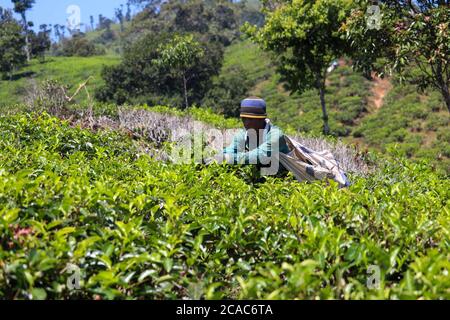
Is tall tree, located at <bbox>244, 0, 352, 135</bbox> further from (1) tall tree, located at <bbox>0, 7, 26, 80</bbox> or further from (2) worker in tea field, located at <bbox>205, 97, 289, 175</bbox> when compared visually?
(1) tall tree, located at <bbox>0, 7, 26, 80</bbox>

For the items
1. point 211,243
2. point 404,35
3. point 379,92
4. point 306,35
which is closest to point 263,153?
point 211,243

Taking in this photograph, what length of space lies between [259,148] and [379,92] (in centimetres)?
3149

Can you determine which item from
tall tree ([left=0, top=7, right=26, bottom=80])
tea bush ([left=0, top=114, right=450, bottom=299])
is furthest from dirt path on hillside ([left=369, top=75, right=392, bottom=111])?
tall tree ([left=0, top=7, right=26, bottom=80])

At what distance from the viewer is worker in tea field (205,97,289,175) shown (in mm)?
4133

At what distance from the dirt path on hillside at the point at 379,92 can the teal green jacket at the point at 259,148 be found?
28155 millimetres

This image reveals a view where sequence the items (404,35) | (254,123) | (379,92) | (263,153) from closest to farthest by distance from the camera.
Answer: (263,153) < (254,123) < (404,35) < (379,92)

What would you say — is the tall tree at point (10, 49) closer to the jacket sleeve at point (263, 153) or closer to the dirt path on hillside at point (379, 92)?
the dirt path on hillside at point (379, 92)

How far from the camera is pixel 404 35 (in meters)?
8.32

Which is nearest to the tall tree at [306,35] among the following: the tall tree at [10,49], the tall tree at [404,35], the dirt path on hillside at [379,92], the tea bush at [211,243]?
the tall tree at [404,35]

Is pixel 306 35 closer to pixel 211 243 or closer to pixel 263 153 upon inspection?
pixel 263 153

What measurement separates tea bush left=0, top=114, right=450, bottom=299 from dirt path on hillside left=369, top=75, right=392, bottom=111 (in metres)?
29.7

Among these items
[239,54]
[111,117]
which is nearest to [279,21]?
[111,117]

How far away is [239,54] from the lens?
52.7 meters
